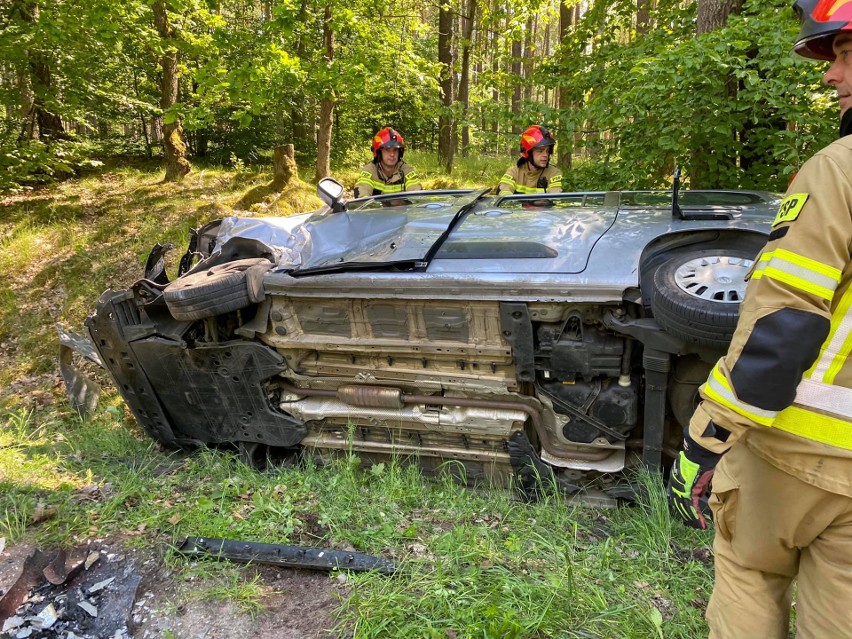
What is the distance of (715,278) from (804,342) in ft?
4.82

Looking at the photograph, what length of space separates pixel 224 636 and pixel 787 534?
7.27 feet

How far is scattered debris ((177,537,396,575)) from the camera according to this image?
287 centimetres

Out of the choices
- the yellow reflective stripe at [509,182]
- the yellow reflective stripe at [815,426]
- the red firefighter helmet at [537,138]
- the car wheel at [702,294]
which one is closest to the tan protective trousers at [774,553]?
the yellow reflective stripe at [815,426]

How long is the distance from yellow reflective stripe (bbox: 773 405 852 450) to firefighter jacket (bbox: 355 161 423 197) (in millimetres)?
5096

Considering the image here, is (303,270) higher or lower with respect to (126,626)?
higher

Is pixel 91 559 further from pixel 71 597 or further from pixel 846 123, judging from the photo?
pixel 846 123

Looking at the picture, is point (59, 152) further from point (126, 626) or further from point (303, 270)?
point (126, 626)

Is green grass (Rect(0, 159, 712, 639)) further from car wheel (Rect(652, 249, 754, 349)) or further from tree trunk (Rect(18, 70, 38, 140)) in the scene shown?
tree trunk (Rect(18, 70, 38, 140))

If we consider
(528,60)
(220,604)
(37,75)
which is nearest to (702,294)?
(220,604)

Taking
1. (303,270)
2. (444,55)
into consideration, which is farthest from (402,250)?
(444,55)

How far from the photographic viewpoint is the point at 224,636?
2.53 meters

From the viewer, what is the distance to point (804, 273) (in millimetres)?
1447

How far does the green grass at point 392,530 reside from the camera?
2.46 metres

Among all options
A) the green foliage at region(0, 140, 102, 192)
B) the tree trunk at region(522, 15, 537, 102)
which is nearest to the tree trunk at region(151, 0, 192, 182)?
the green foliage at region(0, 140, 102, 192)
